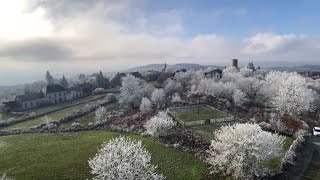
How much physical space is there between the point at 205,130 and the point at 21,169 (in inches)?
1179

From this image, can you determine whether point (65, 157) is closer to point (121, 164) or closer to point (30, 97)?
point (121, 164)

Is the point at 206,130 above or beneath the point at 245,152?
beneath

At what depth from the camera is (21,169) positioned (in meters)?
37.9

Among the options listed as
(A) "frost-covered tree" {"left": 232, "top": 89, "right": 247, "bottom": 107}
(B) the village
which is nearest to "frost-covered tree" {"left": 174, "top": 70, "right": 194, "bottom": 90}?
(B) the village

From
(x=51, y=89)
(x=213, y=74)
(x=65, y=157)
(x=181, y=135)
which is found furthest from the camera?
(x=213, y=74)

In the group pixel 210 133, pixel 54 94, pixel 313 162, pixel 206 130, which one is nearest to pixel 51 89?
pixel 54 94

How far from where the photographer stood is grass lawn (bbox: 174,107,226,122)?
6275 centimetres

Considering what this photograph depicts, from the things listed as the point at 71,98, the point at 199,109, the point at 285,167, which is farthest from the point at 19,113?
the point at 285,167

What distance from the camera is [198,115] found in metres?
65.3

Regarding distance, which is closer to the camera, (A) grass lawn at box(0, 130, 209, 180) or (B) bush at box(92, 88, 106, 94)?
(A) grass lawn at box(0, 130, 209, 180)

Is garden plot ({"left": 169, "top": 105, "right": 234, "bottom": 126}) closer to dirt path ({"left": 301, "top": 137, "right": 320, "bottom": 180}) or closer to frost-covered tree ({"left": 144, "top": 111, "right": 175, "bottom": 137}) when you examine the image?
frost-covered tree ({"left": 144, "top": 111, "right": 175, "bottom": 137})

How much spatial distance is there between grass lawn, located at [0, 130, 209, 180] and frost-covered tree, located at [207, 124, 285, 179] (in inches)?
126

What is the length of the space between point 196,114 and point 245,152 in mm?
31604

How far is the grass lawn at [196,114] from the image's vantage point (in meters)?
62.8
